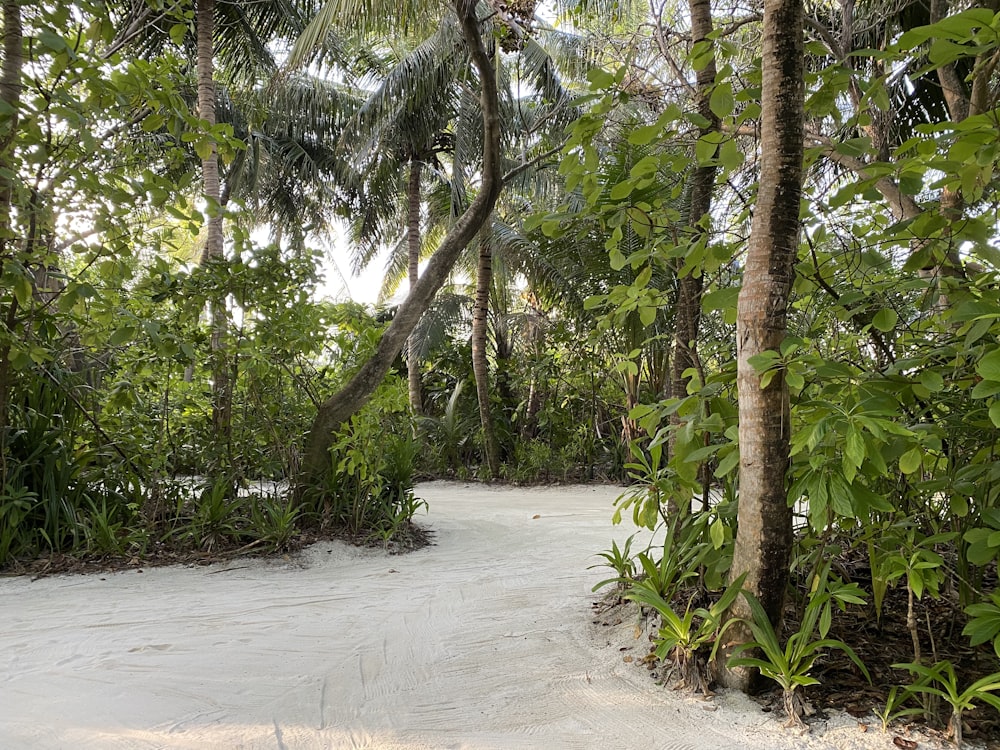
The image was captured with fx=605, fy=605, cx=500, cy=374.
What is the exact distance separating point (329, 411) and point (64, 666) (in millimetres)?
2862

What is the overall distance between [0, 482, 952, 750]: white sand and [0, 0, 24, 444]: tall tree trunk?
138 cm

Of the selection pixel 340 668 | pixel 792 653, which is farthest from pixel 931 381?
pixel 340 668

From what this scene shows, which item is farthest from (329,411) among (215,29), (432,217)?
(432,217)

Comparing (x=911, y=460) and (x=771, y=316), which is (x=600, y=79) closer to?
(x=771, y=316)

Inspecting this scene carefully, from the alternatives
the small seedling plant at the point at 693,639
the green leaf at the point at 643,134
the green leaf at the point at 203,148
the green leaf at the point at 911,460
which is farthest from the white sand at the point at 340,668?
the green leaf at the point at 203,148

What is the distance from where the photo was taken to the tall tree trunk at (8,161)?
3.25 m

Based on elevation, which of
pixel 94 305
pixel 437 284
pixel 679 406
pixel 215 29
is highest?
pixel 215 29

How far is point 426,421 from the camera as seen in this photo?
11.4 metres

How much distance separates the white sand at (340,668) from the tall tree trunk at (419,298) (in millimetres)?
1147

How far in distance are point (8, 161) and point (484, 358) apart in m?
7.64

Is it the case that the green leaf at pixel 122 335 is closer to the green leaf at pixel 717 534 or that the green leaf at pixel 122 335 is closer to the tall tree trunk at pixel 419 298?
the tall tree trunk at pixel 419 298

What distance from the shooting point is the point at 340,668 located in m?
2.51

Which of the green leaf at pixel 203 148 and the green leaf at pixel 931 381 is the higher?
the green leaf at pixel 203 148

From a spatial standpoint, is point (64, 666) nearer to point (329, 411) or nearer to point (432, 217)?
point (329, 411)
